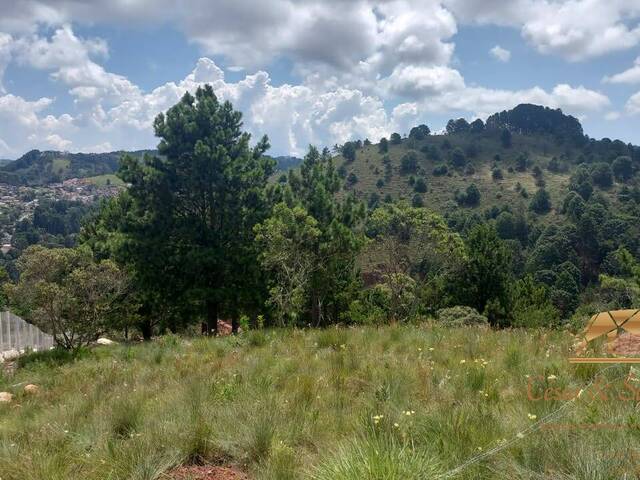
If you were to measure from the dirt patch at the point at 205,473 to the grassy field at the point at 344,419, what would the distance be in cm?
9

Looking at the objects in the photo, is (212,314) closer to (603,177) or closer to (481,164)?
(603,177)

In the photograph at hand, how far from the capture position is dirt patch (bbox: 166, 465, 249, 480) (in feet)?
11.2

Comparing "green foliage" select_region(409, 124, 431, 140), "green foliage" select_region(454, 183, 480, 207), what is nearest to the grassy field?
"green foliage" select_region(454, 183, 480, 207)

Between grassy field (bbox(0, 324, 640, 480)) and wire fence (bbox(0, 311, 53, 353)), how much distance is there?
1041 cm

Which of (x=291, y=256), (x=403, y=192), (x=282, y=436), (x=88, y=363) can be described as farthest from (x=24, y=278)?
(x=403, y=192)

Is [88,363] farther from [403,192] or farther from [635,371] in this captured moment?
[403,192]

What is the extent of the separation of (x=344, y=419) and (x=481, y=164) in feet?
469

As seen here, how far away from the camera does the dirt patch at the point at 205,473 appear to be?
11.2ft

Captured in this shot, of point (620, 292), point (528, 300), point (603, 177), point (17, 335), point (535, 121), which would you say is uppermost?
point (535, 121)

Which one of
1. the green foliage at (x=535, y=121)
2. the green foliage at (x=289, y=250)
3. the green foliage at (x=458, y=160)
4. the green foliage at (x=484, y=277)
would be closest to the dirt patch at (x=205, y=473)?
the green foliage at (x=289, y=250)

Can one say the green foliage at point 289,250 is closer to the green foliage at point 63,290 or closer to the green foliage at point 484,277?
the green foliage at point 63,290

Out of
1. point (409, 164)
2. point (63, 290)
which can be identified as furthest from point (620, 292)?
point (409, 164)

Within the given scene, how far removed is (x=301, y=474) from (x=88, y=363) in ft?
29.2

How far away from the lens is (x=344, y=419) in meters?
4.18
